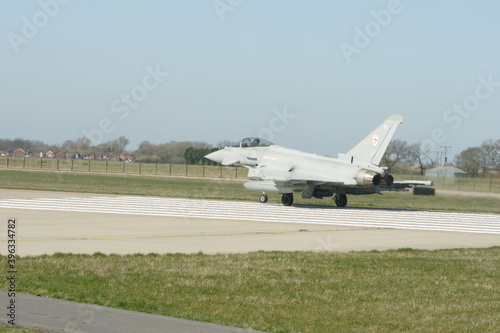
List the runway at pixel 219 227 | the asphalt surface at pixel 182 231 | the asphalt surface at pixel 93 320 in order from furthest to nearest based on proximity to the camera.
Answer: the runway at pixel 219 227 < the asphalt surface at pixel 182 231 < the asphalt surface at pixel 93 320

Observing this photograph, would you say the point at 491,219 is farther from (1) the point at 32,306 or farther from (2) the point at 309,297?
(1) the point at 32,306

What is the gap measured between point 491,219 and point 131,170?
68463 millimetres

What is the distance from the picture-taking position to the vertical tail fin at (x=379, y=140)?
3306 cm

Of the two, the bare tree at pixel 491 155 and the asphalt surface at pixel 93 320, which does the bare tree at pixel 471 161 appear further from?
the asphalt surface at pixel 93 320

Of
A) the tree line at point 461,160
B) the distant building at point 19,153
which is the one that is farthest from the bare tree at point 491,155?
the distant building at point 19,153

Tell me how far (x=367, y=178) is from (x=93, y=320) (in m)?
24.8

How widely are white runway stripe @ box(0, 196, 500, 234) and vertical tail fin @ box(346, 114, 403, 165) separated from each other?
2533 mm

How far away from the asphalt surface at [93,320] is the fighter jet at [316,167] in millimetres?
24190

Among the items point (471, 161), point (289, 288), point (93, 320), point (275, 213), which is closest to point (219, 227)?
point (275, 213)

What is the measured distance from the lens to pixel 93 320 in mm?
9133

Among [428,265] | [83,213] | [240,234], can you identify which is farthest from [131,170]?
[428,265]

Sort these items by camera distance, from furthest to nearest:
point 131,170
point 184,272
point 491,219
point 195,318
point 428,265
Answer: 1. point 131,170
2. point 491,219
3. point 428,265
4. point 184,272
5. point 195,318

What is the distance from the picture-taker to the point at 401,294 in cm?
1198

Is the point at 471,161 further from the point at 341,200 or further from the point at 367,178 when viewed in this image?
the point at 367,178
